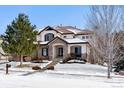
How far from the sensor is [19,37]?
87.7 ft

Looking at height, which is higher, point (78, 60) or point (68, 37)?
point (68, 37)

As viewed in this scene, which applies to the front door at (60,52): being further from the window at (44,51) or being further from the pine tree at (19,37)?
the pine tree at (19,37)

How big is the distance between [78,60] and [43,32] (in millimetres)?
6087

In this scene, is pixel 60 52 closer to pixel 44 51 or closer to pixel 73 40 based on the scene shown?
pixel 44 51

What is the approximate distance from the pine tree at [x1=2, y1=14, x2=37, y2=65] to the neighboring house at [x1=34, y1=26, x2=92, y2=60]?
23.4ft

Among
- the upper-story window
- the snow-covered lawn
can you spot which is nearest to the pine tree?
the snow-covered lawn

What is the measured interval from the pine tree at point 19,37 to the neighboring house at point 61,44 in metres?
7.14

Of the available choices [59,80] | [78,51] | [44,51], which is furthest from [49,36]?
[59,80]

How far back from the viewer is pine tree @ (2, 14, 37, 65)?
2631 cm

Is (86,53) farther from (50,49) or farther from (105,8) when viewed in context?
(105,8)

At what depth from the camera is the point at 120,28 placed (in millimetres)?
21484

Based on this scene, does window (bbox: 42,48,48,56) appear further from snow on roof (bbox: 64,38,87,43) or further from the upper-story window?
snow on roof (bbox: 64,38,87,43)
